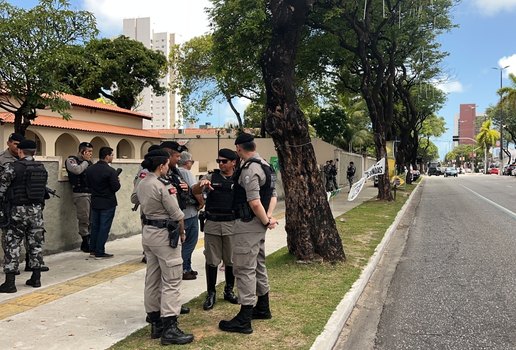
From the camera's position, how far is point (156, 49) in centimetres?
5825

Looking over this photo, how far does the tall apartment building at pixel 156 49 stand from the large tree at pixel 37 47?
151 ft

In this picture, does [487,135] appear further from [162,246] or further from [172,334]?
[172,334]

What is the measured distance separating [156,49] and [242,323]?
2265 inches

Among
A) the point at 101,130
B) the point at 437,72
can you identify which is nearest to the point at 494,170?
the point at 437,72

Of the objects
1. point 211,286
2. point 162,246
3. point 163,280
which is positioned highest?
point 162,246

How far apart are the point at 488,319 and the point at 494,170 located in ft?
279

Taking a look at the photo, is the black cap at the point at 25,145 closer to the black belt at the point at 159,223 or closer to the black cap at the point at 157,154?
the black cap at the point at 157,154

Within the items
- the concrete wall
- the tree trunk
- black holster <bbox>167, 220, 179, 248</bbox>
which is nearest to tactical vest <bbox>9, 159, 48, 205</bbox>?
the concrete wall

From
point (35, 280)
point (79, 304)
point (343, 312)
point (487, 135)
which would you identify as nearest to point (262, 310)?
point (343, 312)

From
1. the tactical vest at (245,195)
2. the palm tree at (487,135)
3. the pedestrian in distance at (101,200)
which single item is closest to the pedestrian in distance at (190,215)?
the tactical vest at (245,195)

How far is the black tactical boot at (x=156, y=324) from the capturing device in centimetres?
440

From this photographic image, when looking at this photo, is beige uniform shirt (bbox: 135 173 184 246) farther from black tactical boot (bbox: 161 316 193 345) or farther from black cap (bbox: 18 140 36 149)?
black cap (bbox: 18 140 36 149)

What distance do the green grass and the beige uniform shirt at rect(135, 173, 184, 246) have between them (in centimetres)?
93

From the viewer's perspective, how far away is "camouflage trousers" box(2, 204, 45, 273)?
18.8ft
